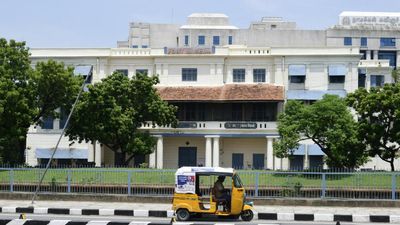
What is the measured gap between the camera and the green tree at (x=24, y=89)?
107ft

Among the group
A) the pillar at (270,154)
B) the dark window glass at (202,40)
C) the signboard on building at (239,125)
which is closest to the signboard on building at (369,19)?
the dark window glass at (202,40)

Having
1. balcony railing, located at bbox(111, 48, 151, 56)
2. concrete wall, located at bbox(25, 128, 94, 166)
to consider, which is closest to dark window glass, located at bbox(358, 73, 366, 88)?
balcony railing, located at bbox(111, 48, 151, 56)

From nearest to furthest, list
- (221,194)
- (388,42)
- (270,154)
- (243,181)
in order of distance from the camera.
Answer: (221,194)
(243,181)
(270,154)
(388,42)

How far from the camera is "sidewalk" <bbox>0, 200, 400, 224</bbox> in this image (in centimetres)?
1962

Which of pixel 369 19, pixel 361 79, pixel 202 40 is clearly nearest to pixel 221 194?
pixel 361 79

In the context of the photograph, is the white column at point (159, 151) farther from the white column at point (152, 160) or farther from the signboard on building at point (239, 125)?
the signboard on building at point (239, 125)

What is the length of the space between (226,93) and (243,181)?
19.4m

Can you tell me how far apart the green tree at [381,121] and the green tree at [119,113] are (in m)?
12.1

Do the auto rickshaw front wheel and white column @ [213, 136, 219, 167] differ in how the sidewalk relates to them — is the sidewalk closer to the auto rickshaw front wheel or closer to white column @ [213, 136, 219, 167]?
the auto rickshaw front wheel

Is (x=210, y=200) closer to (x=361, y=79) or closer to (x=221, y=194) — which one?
(x=221, y=194)

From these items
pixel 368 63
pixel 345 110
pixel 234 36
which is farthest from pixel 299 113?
pixel 234 36

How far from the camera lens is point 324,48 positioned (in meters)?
45.2

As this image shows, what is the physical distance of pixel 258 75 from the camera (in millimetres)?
45625

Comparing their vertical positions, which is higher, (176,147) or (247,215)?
(176,147)
